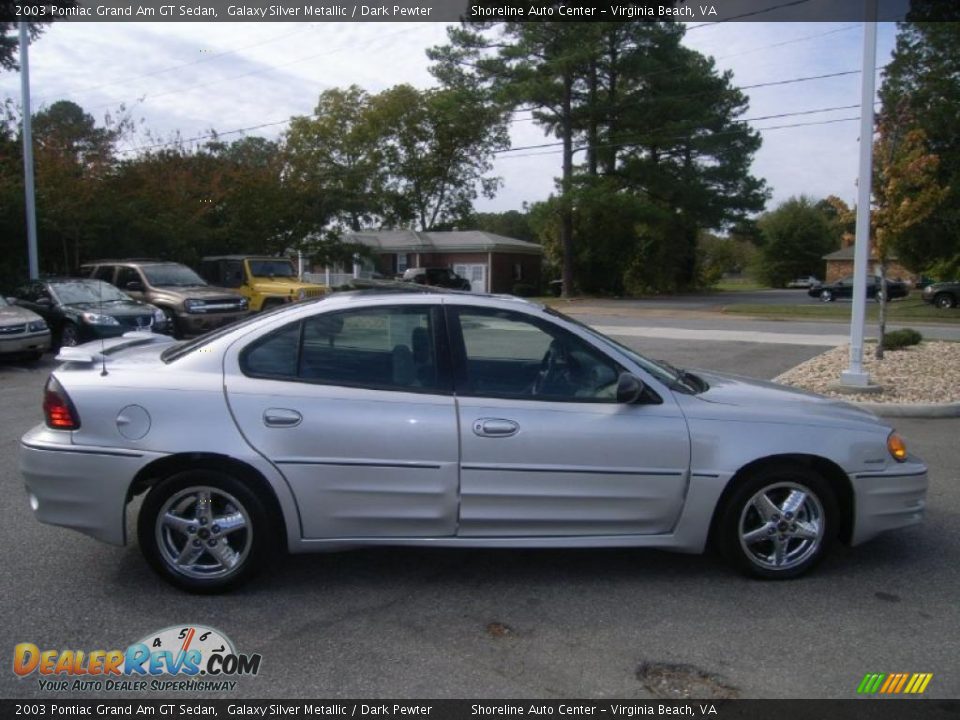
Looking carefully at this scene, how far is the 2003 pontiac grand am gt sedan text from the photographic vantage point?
4242 millimetres

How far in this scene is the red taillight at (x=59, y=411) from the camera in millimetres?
4273

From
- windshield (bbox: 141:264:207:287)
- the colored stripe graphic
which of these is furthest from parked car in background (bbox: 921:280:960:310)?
the colored stripe graphic

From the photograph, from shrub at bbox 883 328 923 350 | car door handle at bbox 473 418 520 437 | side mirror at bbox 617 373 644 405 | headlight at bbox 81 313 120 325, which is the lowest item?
shrub at bbox 883 328 923 350

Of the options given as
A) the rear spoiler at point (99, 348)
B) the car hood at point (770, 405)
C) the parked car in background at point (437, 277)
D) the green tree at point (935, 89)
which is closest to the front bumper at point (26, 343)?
the rear spoiler at point (99, 348)

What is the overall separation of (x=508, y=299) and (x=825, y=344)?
48.8 ft

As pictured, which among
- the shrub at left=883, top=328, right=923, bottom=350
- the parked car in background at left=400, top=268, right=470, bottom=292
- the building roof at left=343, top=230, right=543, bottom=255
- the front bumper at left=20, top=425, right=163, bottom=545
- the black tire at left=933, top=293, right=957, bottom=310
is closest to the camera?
the front bumper at left=20, top=425, right=163, bottom=545

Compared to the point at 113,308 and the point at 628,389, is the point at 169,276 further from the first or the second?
the point at 628,389

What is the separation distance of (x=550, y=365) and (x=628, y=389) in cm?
48

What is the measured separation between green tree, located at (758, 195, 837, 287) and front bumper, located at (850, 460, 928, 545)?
69.3m

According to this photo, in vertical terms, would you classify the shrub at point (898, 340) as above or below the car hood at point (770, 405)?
below

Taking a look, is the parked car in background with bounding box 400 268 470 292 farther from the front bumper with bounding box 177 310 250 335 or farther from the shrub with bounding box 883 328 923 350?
the shrub with bounding box 883 328 923 350

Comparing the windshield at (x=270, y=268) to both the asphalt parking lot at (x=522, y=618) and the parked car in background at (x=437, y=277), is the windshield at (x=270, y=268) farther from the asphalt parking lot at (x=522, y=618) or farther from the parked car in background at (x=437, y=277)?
the parked car in background at (x=437, y=277)

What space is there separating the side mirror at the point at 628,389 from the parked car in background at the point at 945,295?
36.1 m

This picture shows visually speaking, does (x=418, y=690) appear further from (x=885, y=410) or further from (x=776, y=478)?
(x=885, y=410)
